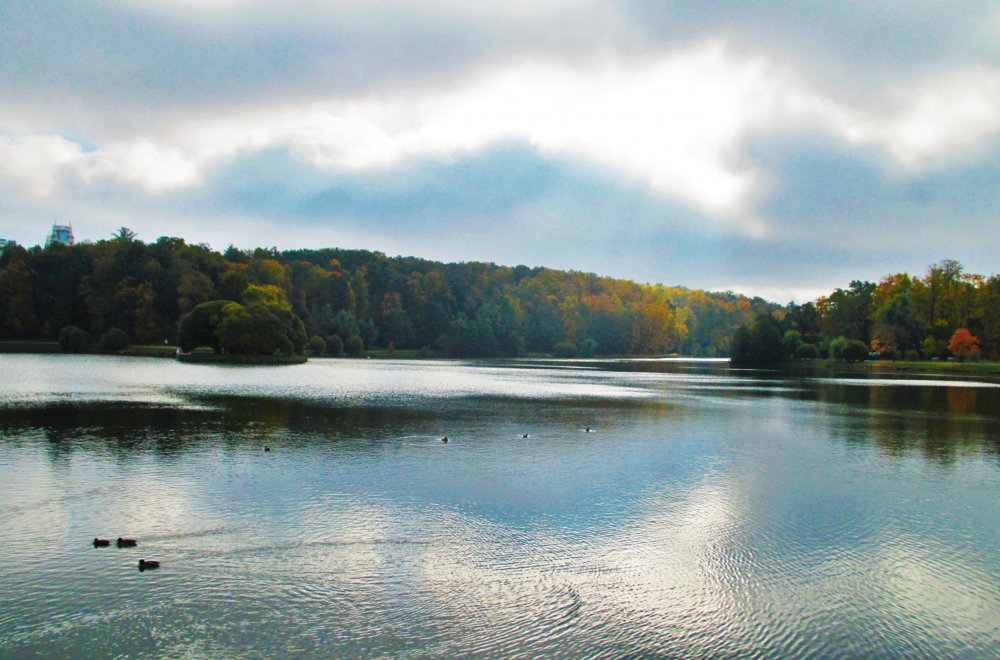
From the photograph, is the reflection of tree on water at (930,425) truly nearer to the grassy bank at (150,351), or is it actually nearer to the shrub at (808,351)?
the shrub at (808,351)

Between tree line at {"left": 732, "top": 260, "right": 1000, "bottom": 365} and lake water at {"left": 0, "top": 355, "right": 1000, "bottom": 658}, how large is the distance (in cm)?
7588

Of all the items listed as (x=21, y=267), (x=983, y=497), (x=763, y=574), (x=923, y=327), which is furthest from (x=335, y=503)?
(x=21, y=267)

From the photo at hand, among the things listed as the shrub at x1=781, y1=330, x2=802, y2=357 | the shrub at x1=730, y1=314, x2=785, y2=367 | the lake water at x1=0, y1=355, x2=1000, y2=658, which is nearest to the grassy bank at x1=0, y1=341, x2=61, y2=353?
the lake water at x1=0, y1=355, x2=1000, y2=658

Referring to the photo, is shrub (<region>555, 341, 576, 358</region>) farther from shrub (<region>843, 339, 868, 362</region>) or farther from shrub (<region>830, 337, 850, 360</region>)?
shrub (<region>843, 339, 868, 362</region>)

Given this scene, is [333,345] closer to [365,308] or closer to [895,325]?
[365,308]

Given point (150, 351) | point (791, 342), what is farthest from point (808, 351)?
point (150, 351)

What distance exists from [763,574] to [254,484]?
10481mm

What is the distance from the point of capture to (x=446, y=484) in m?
15.5

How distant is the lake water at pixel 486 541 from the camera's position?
8.29 m

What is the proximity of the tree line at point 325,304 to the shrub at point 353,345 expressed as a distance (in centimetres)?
19

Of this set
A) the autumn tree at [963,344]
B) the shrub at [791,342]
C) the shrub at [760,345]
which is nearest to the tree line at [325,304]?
the shrub at [760,345]

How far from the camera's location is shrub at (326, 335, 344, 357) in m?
113

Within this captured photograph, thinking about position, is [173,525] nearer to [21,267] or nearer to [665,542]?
[665,542]

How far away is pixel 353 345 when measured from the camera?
115625mm
